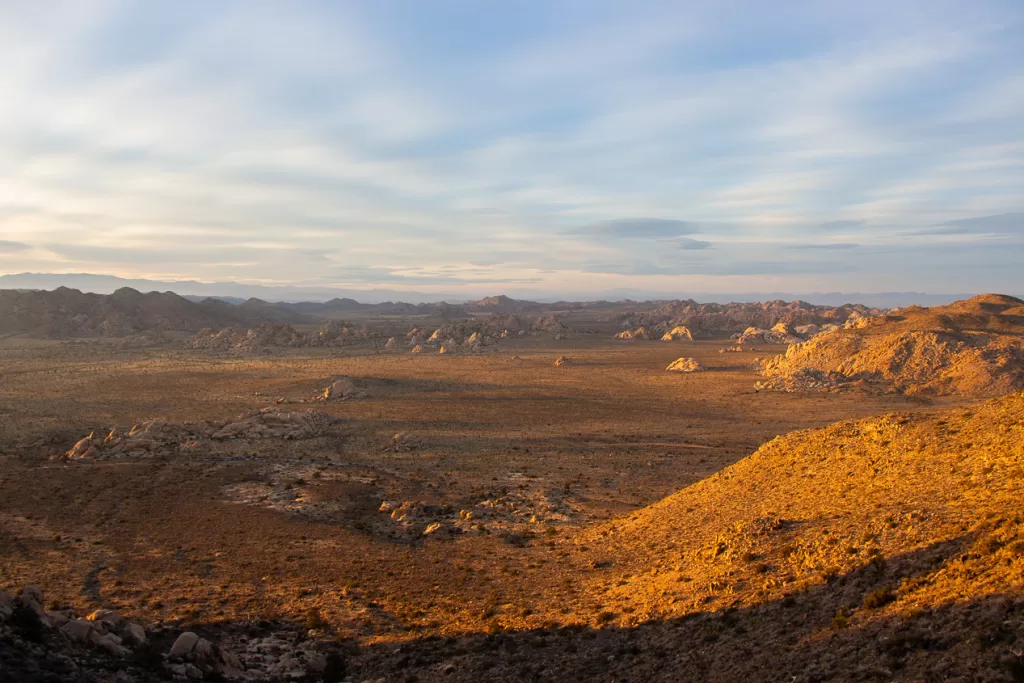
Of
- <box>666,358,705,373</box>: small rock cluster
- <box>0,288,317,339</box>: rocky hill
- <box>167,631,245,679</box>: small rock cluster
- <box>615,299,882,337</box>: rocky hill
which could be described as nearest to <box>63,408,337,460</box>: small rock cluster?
<box>167,631,245,679</box>: small rock cluster

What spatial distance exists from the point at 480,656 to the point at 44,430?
1439 inches

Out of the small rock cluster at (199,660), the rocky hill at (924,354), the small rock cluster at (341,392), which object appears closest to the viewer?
the small rock cluster at (199,660)

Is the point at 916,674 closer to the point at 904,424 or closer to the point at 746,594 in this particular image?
the point at 746,594

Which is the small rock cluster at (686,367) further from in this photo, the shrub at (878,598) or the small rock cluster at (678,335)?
the shrub at (878,598)

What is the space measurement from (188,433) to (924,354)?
6089 centimetres

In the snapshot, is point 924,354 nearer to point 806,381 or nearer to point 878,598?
point 806,381

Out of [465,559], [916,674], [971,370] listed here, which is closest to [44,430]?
[465,559]

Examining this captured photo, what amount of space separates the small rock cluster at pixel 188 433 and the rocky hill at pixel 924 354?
41.2m

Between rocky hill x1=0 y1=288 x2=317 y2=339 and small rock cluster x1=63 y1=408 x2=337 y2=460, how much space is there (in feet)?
287

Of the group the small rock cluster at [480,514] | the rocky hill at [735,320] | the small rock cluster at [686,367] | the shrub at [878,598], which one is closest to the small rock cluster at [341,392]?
the small rock cluster at [480,514]

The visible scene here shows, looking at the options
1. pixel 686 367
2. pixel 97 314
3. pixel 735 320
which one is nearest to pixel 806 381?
pixel 686 367

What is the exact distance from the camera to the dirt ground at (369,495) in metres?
15.5

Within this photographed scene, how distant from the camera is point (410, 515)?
22.1 metres

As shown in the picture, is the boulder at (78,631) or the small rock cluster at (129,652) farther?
the boulder at (78,631)
